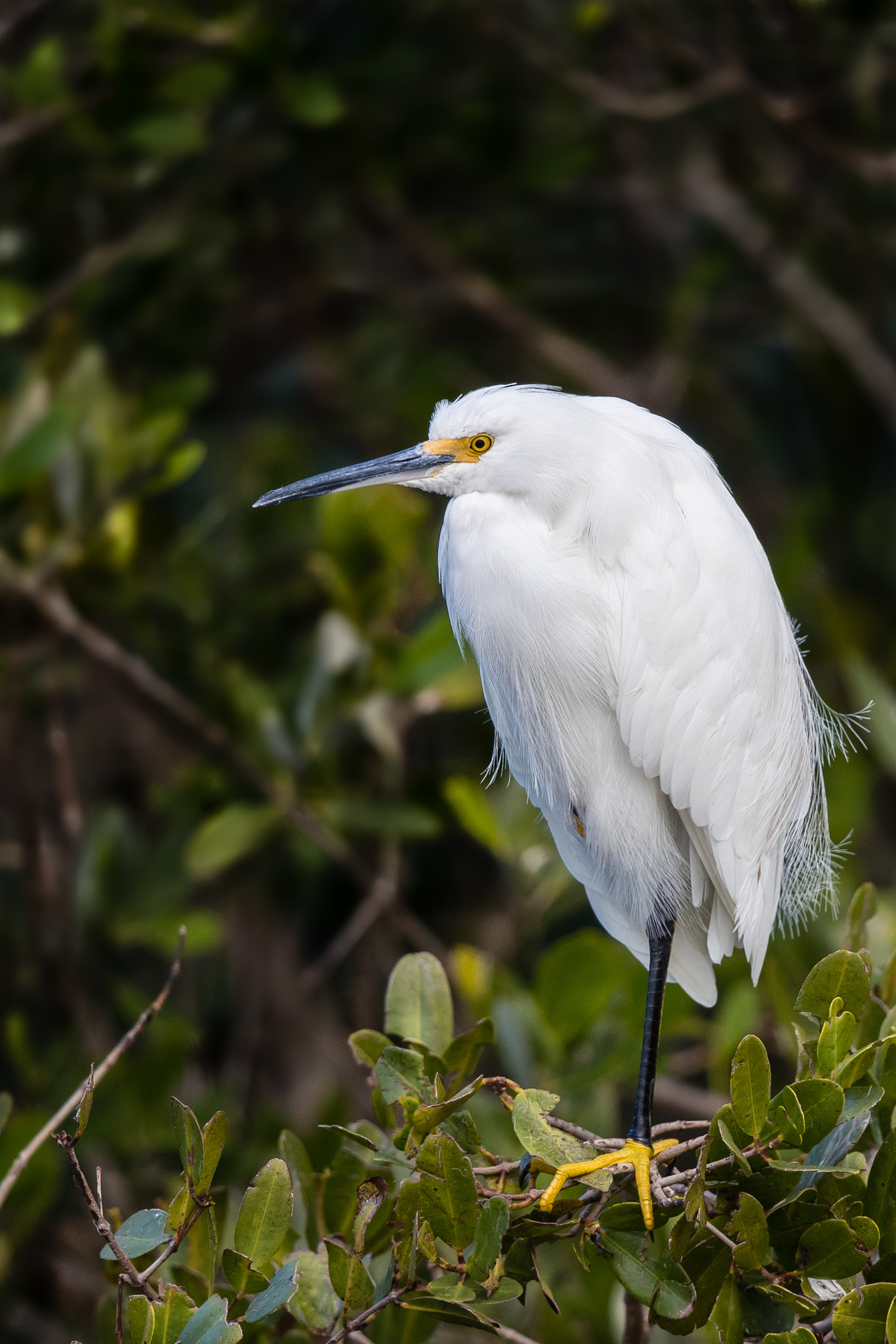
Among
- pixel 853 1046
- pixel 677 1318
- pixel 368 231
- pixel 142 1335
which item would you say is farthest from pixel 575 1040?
pixel 368 231

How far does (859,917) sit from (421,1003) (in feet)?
2.06

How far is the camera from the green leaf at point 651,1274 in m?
1.43

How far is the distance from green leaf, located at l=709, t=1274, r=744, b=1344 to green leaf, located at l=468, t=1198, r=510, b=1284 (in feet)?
0.96

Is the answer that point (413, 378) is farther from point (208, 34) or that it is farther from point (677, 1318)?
point (677, 1318)

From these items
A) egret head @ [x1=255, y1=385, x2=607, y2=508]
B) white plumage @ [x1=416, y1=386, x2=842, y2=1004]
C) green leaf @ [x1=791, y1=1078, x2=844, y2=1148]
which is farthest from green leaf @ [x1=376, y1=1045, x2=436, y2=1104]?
egret head @ [x1=255, y1=385, x2=607, y2=508]

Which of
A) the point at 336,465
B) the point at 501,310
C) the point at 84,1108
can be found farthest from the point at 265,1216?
the point at 501,310

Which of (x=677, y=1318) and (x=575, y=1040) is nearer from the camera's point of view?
(x=677, y=1318)

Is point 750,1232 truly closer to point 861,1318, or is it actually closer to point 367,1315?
point 861,1318

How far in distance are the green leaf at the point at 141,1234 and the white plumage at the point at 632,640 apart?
0.88 meters

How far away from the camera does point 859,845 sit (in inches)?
156

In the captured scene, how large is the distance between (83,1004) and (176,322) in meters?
1.65

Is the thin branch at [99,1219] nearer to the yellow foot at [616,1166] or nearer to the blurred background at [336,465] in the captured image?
the yellow foot at [616,1166]

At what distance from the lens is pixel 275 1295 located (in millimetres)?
1328

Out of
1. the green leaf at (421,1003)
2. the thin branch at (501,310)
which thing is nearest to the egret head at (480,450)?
the green leaf at (421,1003)
